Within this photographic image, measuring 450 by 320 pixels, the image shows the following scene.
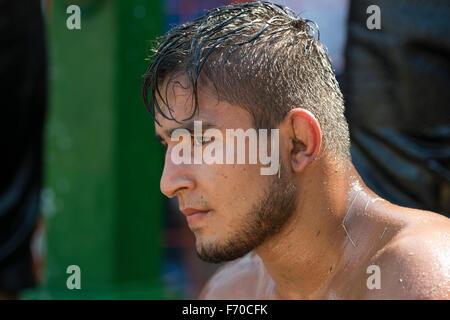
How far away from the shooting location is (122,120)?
4117 mm

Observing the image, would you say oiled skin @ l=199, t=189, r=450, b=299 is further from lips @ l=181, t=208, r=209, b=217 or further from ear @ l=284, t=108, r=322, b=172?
lips @ l=181, t=208, r=209, b=217

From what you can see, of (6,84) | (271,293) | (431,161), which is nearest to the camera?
(271,293)

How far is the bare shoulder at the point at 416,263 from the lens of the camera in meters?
1.38

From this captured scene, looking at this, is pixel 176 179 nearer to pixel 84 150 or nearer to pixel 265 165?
pixel 265 165

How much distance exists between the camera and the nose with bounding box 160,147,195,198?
1651 mm

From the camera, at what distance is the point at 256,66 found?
1.67 m

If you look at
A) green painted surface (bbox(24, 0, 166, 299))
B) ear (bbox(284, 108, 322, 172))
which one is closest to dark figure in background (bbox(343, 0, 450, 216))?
ear (bbox(284, 108, 322, 172))

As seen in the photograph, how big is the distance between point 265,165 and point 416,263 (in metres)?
0.49

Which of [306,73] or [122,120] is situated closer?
[306,73]

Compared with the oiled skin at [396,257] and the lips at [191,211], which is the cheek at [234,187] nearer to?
the lips at [191,211]
